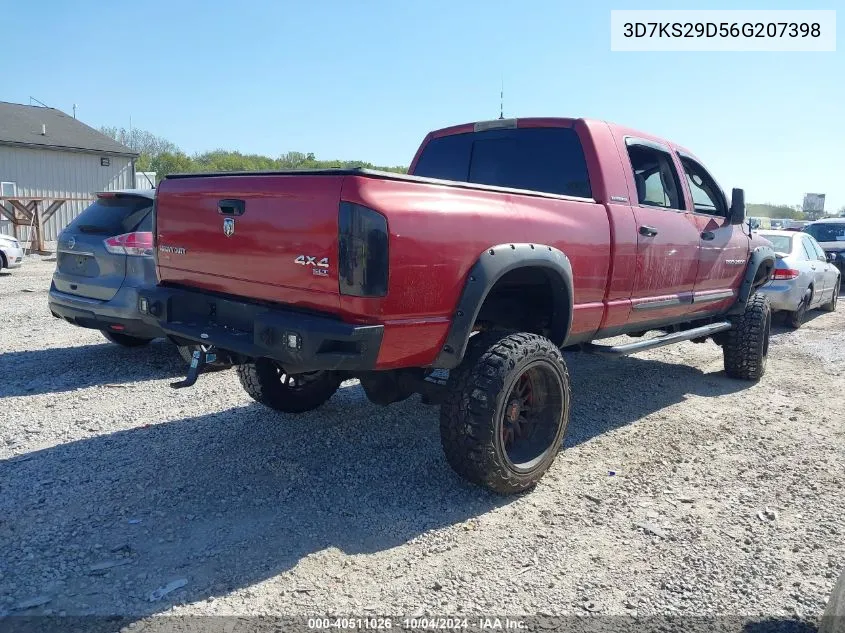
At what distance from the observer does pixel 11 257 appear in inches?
545

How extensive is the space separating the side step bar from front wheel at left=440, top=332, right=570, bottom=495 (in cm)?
78

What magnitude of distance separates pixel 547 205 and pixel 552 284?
0.47 metres

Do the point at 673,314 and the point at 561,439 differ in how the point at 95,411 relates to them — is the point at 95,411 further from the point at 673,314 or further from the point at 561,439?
the point at 673,314

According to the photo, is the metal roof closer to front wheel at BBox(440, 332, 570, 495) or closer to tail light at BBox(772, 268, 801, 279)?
tail light at BBox(772, 268, 801, 279)

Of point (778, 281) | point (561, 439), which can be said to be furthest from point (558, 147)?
point (778, 281)

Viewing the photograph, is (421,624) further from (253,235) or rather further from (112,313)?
(112,313)

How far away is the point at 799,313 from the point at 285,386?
814 centimetres

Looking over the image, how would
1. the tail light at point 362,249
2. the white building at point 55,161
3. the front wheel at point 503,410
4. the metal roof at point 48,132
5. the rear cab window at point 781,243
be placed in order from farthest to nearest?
the metal roof at point 48,132 → the white building at point 55,161 → the rear cab window at point 781,243 → the front wheel at point 503,410 → the tail light at point 362,249

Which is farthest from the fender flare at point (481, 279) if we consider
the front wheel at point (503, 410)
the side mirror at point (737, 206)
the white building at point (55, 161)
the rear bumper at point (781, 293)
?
the white building at point (55, 161)

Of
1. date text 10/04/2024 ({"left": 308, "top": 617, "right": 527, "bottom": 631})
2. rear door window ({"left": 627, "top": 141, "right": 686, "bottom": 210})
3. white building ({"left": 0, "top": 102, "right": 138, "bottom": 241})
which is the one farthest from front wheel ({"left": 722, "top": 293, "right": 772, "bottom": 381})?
white building ({"left": 0, "top": 102, "right": 138, "bottom": 241})

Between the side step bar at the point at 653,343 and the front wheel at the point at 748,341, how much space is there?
0.29 metres

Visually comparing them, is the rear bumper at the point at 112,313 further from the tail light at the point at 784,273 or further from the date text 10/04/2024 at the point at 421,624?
the tail light at the point at 784,273

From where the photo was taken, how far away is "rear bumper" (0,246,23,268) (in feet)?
45.0

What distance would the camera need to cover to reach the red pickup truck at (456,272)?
310 cm
